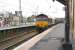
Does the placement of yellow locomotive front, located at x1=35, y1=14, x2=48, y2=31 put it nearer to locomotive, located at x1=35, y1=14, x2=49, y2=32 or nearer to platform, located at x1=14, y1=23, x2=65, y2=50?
locomotive, located at x1=35, y1=14, x2=49, y2=32

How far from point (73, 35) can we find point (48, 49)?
4.09 metres

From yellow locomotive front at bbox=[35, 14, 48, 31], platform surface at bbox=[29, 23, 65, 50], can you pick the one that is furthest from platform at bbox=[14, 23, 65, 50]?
yellow locomotive front at bbox=[35, 14, 48, 31]

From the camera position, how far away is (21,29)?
142 feet

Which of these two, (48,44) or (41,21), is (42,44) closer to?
(48,44)

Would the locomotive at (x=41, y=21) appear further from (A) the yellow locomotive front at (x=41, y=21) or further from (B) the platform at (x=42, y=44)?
(B) the platform at (x=42, y=44)

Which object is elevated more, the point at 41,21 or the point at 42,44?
the point at 41,21

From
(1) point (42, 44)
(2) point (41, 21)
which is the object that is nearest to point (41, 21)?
(2) point (41, 21)

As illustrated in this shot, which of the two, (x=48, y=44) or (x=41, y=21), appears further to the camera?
(x=41, y=21)

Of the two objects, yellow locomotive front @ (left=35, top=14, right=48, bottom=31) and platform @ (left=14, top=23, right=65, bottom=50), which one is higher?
yellow locomotive front @ (left=35, top=14, right=48, bottom=31)

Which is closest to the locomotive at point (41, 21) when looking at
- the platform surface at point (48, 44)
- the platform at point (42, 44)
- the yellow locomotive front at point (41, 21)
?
the yellow locomotive front at point (41, 21)

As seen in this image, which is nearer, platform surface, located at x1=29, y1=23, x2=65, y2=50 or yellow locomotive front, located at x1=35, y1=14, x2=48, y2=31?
platform surface, located at x1=29, y1=23, x2=65, y2=50

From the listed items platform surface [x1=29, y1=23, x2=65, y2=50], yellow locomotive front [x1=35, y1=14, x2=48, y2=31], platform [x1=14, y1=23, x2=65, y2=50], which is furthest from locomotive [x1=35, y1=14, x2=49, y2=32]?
platform [x1=14, y1=23, x2=65, y2=50]

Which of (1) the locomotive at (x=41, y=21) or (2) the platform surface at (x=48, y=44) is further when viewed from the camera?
(1) the locomotive at (x=41, y=21)

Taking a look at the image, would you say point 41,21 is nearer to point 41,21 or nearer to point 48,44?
point 41,21
